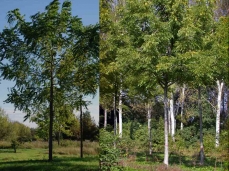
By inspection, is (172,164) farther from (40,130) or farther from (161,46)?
(40,130)

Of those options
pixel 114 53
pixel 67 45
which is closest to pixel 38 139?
pixel 67 45

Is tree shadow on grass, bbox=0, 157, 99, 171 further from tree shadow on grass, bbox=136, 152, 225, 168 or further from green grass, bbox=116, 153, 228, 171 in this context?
tree shadow on grass, bbox=136, 152, 225, 168

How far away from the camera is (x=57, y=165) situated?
3719 millimetres

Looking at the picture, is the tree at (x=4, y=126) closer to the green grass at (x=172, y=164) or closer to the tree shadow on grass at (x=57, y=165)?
the tree shadow on grass at (x=57, y=165)

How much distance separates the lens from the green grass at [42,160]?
3459mm

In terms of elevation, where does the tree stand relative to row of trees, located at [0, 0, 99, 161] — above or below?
below

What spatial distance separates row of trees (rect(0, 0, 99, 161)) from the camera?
3.49 meters

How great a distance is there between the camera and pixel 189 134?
40.9 ft

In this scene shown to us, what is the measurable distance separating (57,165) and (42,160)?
0.15 meters

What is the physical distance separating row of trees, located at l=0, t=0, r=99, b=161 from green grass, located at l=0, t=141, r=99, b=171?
0.08 meters

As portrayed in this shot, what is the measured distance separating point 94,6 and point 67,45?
674 mm

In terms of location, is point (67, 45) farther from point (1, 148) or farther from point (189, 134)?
point (189, 134)

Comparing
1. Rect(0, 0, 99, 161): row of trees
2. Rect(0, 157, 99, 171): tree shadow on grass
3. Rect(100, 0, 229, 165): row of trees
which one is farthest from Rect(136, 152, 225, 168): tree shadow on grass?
Rect(0, 0, 99, 161): row of trees

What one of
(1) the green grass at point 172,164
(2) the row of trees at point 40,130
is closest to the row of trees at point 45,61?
(2) the row of trees at point 40,130
